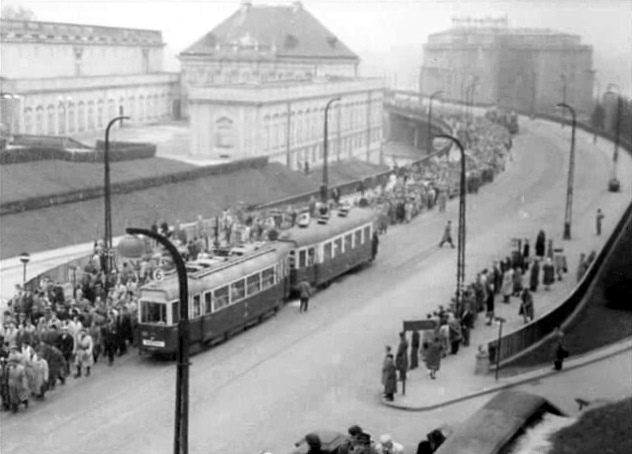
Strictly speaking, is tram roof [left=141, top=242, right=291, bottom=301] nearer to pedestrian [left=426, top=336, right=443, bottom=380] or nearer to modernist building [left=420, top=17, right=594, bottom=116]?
pedestrian [left=426, top=336, right=443, bottom=380]

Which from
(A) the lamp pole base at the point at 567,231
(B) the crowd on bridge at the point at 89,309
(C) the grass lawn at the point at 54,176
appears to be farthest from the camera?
(C) the grass lawn at the point at 54,176

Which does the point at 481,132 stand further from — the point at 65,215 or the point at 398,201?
the point at 65,215

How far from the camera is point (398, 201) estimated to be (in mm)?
37156

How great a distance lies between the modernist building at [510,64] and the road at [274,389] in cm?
877

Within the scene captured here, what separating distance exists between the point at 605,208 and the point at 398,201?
792 centimetres

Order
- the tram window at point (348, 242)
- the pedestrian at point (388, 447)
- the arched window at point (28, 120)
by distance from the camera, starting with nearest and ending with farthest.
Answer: the pedestrian at point (388, 447) → the tram window at point (348, 242) → the arched window at point (28, 120)

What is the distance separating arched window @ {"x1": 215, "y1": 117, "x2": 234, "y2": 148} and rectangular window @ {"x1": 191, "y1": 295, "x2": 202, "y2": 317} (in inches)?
1250

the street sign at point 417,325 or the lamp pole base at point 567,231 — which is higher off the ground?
the street sign at point 417,325

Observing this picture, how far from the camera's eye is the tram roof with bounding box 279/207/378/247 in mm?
24844

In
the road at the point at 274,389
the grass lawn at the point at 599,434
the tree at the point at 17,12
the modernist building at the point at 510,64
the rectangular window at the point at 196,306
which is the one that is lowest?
the road at the point at 274,389

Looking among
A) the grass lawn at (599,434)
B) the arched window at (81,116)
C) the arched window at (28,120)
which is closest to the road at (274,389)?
the grass lawn at (599,434)

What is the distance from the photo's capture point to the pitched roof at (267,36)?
68375 millimetres

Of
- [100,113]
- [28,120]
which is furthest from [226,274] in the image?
[100,113]

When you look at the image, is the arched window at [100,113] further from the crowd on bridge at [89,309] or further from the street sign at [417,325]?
the street sign at [417,325]
